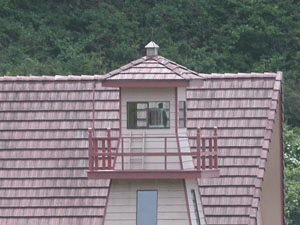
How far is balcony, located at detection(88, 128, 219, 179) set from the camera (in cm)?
2761

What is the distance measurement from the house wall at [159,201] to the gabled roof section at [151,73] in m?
1.67

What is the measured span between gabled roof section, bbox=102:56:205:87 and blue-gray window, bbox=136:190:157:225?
1.87 meters

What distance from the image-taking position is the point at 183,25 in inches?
1873

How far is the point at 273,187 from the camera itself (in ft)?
105

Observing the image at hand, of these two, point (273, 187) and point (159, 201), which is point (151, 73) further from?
point (273, 187)

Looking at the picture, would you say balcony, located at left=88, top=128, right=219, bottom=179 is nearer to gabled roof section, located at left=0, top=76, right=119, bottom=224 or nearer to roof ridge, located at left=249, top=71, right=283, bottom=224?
roof ridge, located at left=249, top=71, right=283, bottom=224

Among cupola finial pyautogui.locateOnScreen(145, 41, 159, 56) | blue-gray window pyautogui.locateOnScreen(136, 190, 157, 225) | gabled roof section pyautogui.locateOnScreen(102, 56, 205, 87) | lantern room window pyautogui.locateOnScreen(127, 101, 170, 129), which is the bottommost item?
blue-gray window pyautogui.locateOnScreen(136, 190, 157, 225)

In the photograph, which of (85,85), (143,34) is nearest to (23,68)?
(143,34)

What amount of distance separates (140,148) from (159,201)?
3.09 ft

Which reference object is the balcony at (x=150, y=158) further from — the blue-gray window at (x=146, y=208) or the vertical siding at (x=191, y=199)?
the blue-gray window at (x=146, y=208)

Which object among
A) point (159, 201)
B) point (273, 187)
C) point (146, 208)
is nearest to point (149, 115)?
point (159, 201)

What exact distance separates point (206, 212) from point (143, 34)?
690 inches

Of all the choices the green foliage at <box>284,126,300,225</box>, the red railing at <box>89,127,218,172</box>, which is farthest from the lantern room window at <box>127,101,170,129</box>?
the green foliage at <box>284,126,300,225</box>

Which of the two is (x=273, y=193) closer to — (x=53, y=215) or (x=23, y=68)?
(x=53, y=215)
